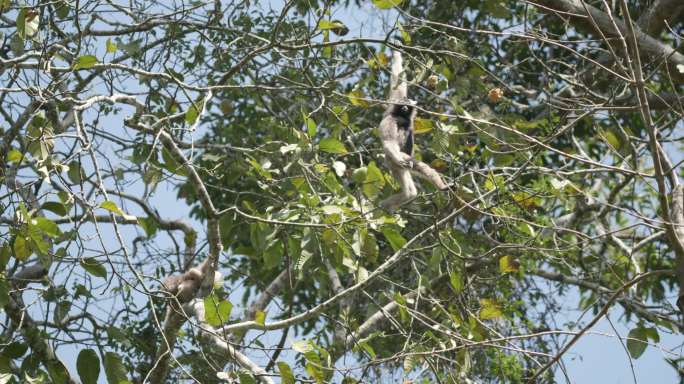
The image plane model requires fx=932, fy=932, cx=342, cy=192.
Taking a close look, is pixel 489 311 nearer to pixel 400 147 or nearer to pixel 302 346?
pixel 302 346

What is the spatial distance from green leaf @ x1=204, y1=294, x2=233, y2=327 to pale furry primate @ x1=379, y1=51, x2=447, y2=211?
7.55ft

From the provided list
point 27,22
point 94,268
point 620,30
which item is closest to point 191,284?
point 94,268

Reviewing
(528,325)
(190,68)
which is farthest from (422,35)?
(528,325)

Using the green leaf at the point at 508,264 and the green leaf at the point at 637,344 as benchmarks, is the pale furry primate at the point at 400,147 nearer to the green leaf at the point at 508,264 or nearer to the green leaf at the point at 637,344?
the green leaf at the point at 508,264

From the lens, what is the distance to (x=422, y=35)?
23.8 ft

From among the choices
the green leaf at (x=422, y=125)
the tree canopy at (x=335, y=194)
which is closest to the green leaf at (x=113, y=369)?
the tree canopy at (x=335, y=194)

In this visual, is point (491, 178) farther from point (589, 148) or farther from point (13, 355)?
point (589, 148)

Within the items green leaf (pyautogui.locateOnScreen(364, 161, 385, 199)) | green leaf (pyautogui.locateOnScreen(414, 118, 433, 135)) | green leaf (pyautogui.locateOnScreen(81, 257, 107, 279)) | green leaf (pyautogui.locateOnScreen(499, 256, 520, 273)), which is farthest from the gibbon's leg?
green leaf (pyautogui.locateOnScreen(81, 257, 107, 279))

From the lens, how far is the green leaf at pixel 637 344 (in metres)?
4.05

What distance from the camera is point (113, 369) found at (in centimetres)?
409

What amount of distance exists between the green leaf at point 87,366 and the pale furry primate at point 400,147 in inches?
93.5

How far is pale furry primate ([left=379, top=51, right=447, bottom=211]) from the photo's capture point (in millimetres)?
6039

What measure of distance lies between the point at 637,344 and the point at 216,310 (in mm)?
1856

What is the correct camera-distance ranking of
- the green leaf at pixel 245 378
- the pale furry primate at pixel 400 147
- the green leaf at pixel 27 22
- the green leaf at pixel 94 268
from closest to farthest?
the green leaf at pixel 245 378 < the green leaf at pixel 94 268 < the green leaf at pixel 27 22 < the pale furry primate at pixel 400 147
